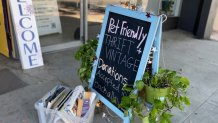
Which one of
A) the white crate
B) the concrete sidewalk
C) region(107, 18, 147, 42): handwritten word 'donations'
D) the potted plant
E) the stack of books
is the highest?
region(107, 18, 147, 42): handwritten word 'donations'

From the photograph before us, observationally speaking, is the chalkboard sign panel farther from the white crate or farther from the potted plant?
the white crate

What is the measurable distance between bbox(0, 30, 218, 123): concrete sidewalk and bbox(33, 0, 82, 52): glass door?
0.23 m

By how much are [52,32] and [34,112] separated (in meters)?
1.99

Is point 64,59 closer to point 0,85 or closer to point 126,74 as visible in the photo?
point 0,85

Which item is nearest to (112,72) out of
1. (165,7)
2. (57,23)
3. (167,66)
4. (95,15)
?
(167,66)

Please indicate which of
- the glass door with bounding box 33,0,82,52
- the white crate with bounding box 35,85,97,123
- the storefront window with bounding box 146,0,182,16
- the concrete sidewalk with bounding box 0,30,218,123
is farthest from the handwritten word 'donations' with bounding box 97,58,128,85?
the storefront window with bounding box 146,0,182,16

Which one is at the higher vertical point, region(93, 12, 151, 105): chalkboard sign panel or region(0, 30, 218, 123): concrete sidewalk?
region(93, 12, 151, 105): chalkboard sign panel

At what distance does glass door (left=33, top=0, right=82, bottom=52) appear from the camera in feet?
12.5

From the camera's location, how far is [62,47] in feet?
13.5

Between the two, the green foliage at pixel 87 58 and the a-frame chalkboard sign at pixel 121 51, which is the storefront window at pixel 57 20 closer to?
the green foliage at pixel 87 58

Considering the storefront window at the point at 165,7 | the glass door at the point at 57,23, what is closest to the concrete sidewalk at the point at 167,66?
the glass door at the point at 57,23

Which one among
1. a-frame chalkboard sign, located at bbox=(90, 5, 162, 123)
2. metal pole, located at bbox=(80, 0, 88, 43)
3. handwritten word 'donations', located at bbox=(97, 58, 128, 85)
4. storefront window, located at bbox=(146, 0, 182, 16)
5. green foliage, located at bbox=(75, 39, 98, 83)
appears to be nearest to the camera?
a-frame chalkboard sign, located at bbox=(90, 5, 162, 123)

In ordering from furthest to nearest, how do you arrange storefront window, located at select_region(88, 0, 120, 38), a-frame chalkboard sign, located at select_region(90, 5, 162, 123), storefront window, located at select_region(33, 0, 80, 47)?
storefront window, located at select_region(88, 0, 120, 38) < storefront window, located at select_region(33, 0, 80, 47) < a-frame chalkboard sign, located at select_region(90, 5, 162, 123)

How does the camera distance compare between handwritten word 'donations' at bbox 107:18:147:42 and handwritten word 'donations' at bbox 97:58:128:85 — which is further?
handwritten word 'donations' at bbox 97:58:128:85
